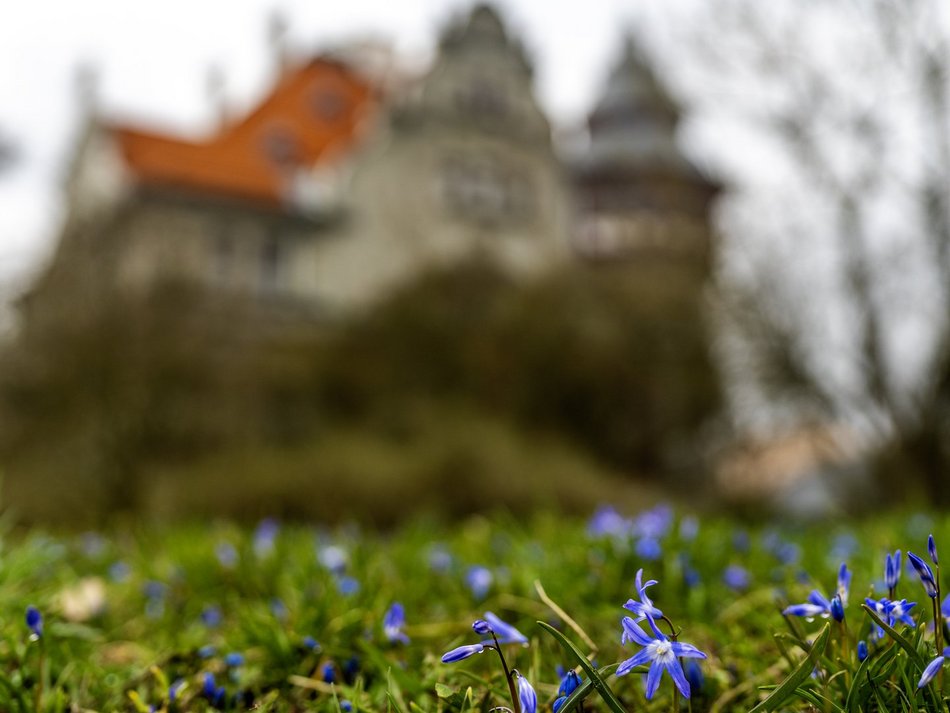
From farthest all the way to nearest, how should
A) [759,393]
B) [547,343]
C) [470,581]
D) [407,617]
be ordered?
[547,343] < [759,393] < [470,581] < [407,617]

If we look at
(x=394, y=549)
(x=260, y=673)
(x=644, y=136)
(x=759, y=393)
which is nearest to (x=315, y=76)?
(x=644, y=136)

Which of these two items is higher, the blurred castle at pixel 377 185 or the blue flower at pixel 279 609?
the blurred castle at pixel 377 185

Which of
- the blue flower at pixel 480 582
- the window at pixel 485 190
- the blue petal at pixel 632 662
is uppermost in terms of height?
the window at pixel 485 190

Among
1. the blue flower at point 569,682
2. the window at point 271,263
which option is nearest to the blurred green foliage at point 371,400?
the window at point 271,263

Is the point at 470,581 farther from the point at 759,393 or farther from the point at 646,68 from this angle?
the point at 646,68

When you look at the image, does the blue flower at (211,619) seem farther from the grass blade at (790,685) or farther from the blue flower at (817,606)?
the grass blade at (790,685)

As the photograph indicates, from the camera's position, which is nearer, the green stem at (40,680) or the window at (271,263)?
the green stem at (40,680)

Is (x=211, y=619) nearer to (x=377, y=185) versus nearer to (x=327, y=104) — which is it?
(x=377, y=185)

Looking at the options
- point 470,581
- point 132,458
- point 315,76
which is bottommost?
point 132,458

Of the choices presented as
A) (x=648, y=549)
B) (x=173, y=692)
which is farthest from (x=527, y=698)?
(x=648, y=549)
